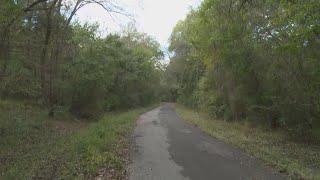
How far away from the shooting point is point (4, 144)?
52.4ft

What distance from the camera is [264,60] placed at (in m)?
22.5

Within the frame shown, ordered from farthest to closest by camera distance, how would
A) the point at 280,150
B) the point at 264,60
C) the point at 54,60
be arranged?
the point at 54,60, the point at 264,60, the point at 280,150

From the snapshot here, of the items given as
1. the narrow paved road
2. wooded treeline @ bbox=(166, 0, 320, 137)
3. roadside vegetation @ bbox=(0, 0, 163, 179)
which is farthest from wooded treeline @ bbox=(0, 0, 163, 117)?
wooded treeline @ bbox=(166, 0, 320, 137)

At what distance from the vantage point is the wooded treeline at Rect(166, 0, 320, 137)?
16.4m

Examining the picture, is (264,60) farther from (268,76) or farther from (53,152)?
(53,152)

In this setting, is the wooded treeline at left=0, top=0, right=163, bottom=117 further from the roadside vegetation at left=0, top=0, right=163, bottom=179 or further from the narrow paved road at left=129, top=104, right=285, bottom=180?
the narrow paved road at left=129, top=104, right=285, bottom=180

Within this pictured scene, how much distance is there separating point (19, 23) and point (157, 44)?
73.2 meters

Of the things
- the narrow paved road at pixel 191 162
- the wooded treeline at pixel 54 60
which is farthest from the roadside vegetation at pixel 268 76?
the wooded treeline at pixel 54 60

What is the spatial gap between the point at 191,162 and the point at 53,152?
199 inches

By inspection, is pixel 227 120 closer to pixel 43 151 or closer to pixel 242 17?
pixel 242 17

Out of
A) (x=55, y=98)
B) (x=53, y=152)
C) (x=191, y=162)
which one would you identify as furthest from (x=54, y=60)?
(x=191, y=162)

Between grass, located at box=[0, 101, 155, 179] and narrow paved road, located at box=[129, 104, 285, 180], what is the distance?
673 millimetres

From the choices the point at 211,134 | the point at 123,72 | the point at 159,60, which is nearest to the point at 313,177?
the point at 211,134

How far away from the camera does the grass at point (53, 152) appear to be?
11406 mm
